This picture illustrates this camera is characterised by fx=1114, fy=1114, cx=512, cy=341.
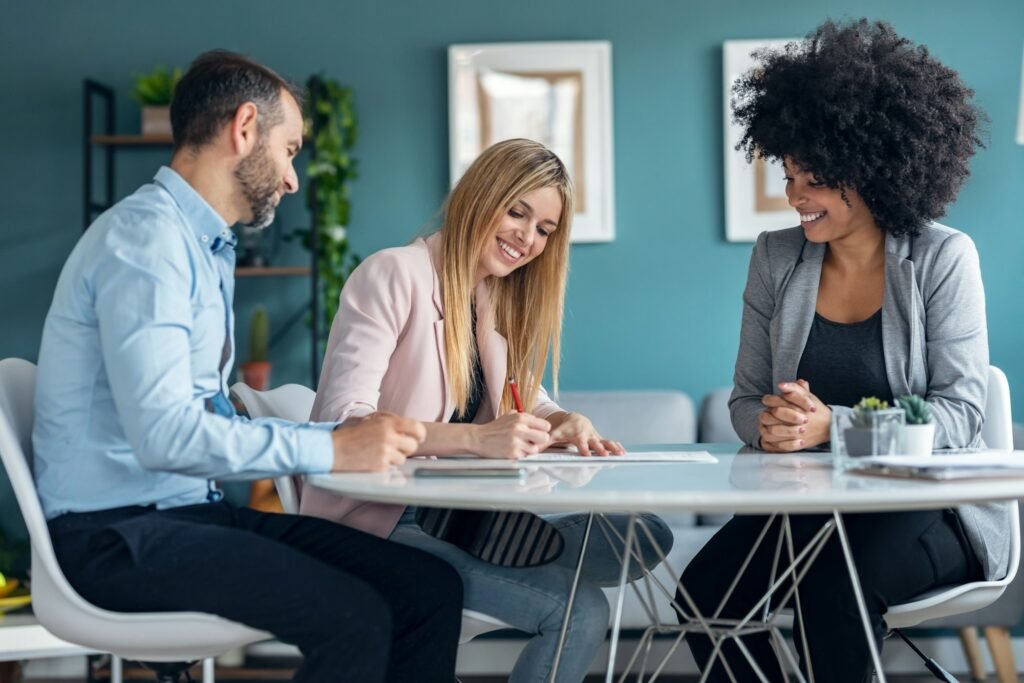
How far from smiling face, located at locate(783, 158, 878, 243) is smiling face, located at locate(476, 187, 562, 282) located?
460mm

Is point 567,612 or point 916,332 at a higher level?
point 916,332

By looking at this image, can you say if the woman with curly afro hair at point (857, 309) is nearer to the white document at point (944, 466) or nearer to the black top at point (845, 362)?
the black top at point (845, 362)

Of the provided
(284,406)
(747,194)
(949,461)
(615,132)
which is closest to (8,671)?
(284,406)

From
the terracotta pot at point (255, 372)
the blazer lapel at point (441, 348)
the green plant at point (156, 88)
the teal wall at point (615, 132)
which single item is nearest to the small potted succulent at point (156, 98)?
the green plant at point (156, 88)

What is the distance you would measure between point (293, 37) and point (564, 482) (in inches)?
112

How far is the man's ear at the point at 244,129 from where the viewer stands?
1.69 m

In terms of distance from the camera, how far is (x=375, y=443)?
4.99 ft

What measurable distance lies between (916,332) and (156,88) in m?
2.63

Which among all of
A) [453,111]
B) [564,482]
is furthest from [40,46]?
[564,482]

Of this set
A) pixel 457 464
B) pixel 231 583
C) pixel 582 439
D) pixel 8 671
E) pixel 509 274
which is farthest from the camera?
pixel 8 671

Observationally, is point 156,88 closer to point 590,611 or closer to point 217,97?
point 217,97

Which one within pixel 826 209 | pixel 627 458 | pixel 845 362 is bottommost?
pixel 627 458

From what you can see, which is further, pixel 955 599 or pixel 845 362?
pixel 845 362

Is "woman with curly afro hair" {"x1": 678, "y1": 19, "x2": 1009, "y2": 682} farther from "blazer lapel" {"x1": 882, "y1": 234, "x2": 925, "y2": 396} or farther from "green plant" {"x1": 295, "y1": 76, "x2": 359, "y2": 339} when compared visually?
"green plant" {"x1": 295, "y1": 76, "x2": 359, "y2": 339}
